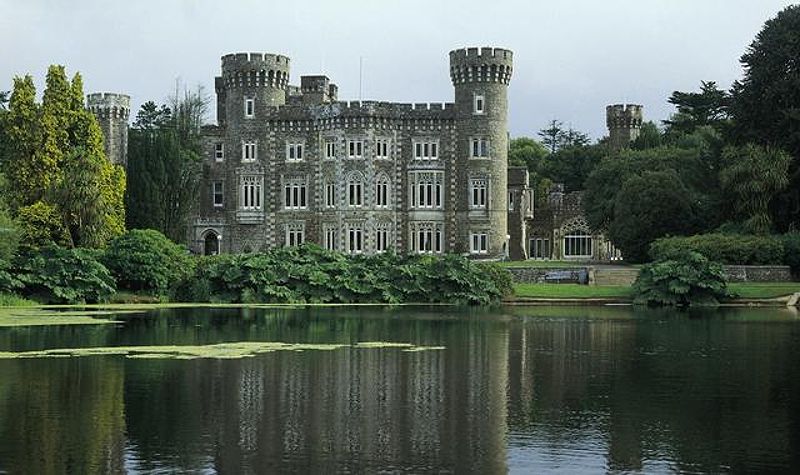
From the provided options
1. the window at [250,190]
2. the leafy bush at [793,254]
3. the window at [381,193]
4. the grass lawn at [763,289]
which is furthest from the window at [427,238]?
the grass lawn at [763,289]

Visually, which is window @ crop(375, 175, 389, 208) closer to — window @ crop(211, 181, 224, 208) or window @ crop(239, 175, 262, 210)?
window @ crop(239, 175, 262, 210)

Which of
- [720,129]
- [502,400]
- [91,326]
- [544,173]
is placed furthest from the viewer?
[544,173]

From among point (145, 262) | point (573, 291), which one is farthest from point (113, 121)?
point (573, 291)

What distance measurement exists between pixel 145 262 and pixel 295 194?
2611cm

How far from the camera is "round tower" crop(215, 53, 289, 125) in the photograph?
3049 inches

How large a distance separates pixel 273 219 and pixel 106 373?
53273 mm

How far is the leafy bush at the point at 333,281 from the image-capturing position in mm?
54438

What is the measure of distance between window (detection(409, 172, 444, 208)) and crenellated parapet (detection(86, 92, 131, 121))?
74.4ft

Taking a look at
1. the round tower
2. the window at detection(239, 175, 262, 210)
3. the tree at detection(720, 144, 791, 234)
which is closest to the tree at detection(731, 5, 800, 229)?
→ the tree at detection(720, 144, 791, 234)

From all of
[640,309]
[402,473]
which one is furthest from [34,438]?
[640,309]

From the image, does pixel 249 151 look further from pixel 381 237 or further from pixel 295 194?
pixel 381 237

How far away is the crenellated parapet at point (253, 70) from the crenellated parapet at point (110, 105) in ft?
35.9

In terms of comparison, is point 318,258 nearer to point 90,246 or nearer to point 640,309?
point 90,246

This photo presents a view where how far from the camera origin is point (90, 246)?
180ft
